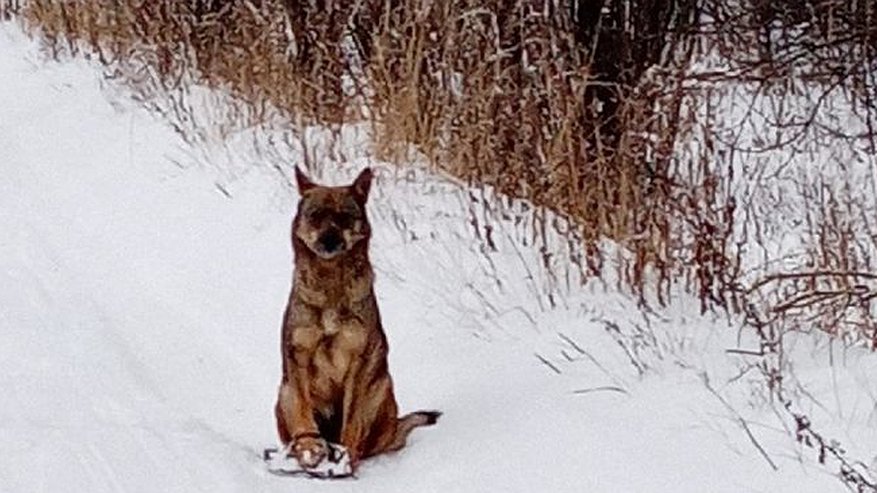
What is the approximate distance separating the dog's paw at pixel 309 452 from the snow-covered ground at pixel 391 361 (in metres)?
0.08

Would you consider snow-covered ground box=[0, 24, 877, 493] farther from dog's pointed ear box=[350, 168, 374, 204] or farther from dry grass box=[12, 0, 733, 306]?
dog's pointed ear box=[350, 168, 374, 204]

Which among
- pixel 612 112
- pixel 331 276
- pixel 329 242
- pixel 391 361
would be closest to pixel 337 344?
pixel 331 276

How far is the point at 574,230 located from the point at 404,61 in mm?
2372

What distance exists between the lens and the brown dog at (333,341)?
5.87 m

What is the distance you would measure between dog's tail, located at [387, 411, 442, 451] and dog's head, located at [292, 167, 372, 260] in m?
0.76

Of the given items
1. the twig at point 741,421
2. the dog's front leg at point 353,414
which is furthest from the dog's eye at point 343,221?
the twig at point 741,421

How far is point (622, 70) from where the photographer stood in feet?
28.5

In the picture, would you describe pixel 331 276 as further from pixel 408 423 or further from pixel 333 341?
pixel 408 423

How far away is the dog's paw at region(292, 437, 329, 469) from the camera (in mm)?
5914

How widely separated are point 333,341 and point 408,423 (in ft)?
1.64

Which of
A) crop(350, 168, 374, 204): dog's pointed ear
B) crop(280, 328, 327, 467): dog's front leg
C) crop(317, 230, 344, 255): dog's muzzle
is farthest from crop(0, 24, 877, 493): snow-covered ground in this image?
crop(350, 168, 374, 204): dog's pointed ear

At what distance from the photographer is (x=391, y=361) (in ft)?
23.4

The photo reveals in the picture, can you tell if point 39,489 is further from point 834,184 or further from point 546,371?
point 834,184

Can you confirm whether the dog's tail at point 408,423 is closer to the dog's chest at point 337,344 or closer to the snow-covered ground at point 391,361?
the snow-covered ground at point 391,361
